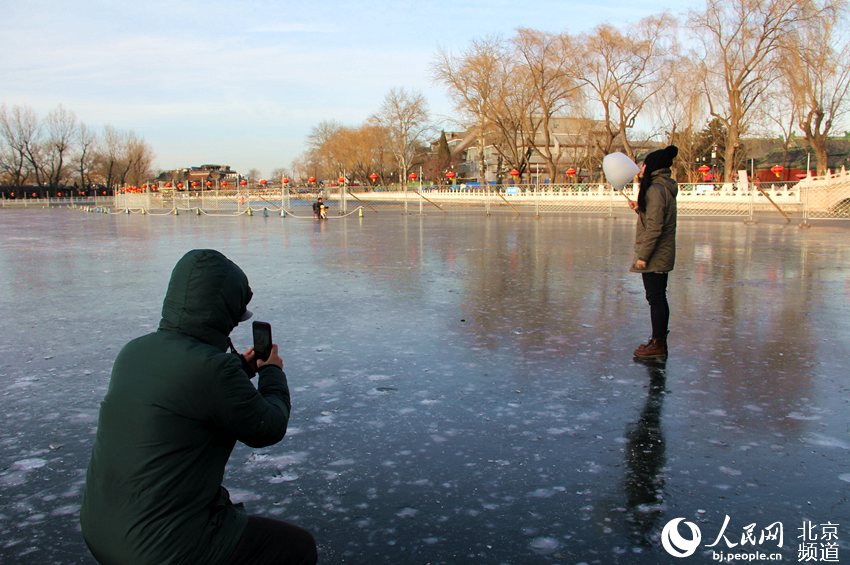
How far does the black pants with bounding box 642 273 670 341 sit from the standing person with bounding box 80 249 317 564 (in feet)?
15.4

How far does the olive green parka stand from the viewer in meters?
6.13

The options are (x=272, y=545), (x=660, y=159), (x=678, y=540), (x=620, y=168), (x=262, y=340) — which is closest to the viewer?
(x=272, y=545)

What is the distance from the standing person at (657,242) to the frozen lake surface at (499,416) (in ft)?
1.01

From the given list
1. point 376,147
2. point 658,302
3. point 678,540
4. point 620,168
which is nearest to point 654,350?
point 658,302

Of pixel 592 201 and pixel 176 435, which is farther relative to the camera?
pixel 592 201

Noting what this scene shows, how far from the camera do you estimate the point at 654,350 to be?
6.21 metres

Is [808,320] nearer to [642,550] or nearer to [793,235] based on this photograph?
[642,550]

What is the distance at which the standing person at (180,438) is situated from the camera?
6.60 feet

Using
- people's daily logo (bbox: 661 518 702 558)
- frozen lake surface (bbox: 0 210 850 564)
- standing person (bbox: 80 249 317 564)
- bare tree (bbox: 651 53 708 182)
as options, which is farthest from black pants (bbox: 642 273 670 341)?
bare tree (bbox: 651 53 708 182)

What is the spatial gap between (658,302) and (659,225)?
27.7 inches

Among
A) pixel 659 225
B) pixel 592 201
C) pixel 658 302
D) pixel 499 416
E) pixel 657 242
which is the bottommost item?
pixel 499 416

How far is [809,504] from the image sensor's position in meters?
3.43

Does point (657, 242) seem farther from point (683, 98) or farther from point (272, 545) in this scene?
point (683, 98)

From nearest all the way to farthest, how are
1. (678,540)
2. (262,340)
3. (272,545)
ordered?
1. (272,545)
2. (262,340)
3. (678,540)
